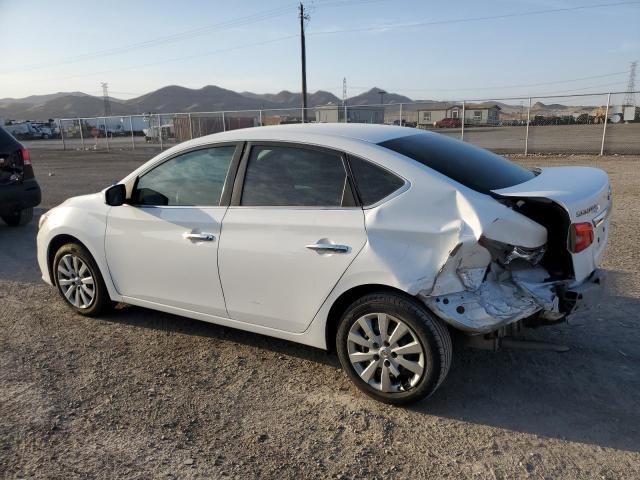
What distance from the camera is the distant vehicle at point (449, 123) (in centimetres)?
2405

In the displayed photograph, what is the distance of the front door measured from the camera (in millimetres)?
3826

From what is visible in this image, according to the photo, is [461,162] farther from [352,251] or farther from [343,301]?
[343,301]

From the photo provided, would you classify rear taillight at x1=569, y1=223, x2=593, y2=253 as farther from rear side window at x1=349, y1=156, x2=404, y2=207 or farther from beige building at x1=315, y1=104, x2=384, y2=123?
beige building at x1=315, y1=104, x2=384, y2=123

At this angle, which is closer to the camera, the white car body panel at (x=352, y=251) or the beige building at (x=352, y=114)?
the white car body panel at (x=352, y=251)

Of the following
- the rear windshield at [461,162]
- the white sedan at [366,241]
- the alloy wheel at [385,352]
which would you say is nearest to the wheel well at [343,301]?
the white sedan at [366,241]

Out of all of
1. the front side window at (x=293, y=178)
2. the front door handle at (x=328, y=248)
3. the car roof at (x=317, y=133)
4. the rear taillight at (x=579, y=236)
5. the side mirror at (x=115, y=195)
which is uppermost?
the car roof at (x=317, y=133)

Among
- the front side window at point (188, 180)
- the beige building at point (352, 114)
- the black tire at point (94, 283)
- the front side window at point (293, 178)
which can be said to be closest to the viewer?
the front side window at point (293, 178)

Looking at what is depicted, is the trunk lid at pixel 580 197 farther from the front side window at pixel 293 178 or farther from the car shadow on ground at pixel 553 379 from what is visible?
the front side window at pixel 293 178

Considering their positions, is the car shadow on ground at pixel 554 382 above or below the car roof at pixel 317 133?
below

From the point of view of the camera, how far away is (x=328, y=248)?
3254 mm

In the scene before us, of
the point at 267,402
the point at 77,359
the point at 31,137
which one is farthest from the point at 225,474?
the point at 31,137

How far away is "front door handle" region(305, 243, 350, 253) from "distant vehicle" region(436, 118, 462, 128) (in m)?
21.1

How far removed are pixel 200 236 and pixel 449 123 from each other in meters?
24.9

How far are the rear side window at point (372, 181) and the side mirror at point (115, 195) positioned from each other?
199cm
